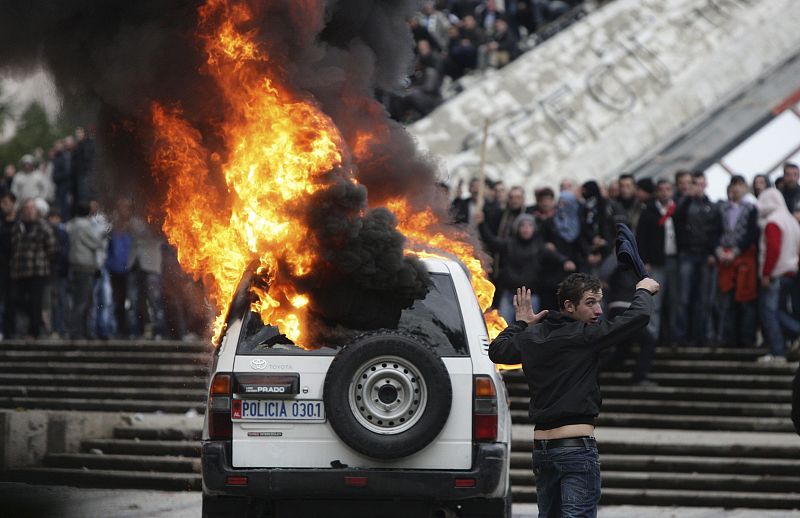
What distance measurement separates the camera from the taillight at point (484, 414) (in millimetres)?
7703

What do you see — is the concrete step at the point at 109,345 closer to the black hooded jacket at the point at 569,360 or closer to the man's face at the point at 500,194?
the man's face at the point at 500,194

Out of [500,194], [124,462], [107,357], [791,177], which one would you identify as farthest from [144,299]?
[791,177]

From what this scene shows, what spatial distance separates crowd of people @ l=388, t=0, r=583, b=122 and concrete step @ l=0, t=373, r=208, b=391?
10.6 metres

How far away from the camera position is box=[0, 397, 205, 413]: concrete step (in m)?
14.7

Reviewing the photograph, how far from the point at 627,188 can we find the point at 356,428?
8.39 meters

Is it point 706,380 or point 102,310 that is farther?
point 102,310

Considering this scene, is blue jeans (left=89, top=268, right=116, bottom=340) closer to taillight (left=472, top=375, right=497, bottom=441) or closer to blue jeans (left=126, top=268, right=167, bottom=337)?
blue jeans (left=126, top=268, right=167, bottom=337)

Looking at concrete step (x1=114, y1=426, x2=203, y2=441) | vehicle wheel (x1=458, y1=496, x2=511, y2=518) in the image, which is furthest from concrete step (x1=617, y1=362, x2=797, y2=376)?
vehicle wheel (x1=458, y1=496, x2=511, y2=518)

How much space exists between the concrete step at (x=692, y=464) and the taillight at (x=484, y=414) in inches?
181

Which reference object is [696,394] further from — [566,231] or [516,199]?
[516,199]

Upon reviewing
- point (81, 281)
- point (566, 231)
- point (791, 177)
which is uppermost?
point (791, 177)

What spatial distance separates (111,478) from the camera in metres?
12.4

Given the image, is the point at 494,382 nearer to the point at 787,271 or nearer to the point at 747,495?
the point at 747,495

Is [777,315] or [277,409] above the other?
[777,315]
